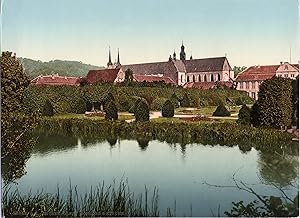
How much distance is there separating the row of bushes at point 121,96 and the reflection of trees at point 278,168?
9.1 inches

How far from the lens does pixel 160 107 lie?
6.91ft

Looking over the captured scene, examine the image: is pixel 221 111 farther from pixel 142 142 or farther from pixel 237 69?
pixel 142 142

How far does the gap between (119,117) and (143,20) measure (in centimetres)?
39

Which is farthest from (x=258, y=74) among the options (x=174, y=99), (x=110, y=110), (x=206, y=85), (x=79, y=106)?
(x=79, y=106)

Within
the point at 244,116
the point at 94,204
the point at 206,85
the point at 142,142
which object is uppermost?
the point at 206,85

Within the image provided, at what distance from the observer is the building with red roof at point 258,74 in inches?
77.1

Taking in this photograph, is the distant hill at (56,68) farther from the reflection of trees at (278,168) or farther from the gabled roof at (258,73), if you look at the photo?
the reflection of trees at (278,168)

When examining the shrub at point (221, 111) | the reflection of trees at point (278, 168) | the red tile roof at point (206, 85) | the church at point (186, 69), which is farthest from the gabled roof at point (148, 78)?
the reflection of trees at point (278, 168)

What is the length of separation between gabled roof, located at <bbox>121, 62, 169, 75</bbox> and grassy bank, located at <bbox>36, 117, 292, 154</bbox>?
20 centimetres

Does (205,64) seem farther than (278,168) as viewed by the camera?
Yes

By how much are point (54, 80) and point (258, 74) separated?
2.63 feet

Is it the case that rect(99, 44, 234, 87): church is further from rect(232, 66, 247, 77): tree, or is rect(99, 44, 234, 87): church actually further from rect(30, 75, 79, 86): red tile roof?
rect(30, 75, 79, 86): red tile roof

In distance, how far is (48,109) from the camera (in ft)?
7.07

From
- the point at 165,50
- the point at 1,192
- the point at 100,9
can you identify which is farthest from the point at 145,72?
the point at 1,192
